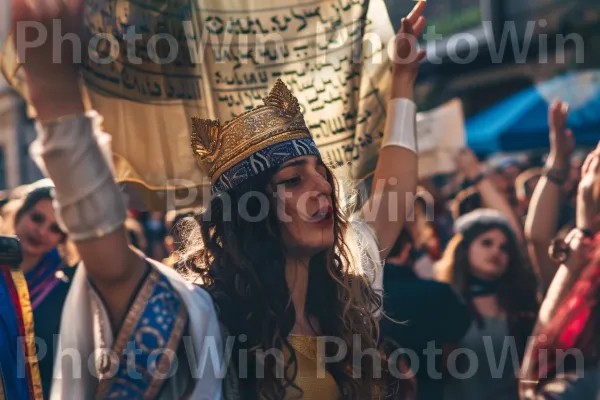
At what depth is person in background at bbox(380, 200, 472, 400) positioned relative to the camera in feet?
12.2

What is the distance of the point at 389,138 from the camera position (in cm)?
301

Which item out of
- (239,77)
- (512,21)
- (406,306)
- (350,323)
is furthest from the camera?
(512,21)

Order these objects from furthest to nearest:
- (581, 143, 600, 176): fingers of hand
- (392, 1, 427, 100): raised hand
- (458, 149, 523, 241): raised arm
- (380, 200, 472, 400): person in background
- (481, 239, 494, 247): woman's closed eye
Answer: (458, 149, 523, 241): raised arm, (481, 239, 494, 247): woman's closed eye, (380, 200, 472, 400): person in background, (581, 143, 600, 176): fingers of hand, (392, 1, 427, 100): raised hand

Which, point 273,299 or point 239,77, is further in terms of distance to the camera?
point 239,77

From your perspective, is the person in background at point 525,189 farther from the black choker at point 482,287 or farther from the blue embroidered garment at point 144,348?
the blue embroidered garment at point 144,348

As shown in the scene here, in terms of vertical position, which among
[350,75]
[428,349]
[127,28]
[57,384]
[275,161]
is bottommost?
[428,349]

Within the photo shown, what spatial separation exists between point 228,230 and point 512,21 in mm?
9285

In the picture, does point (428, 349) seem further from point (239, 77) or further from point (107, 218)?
point (107, 218)

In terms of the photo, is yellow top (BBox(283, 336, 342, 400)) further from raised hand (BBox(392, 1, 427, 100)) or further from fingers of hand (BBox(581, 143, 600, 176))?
fingers of hand (BBox(581, 143, 600, 176))

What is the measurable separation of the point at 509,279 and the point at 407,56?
1.81 meters

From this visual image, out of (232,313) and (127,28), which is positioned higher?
(127,28)

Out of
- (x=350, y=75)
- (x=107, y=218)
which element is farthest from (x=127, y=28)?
(x=107, y=218)

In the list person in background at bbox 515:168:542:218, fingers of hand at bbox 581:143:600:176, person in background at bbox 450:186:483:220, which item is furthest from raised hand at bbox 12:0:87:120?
person in background at bbox 515:168:542:218

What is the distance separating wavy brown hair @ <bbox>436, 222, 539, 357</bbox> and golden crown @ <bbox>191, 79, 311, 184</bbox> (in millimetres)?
2022
